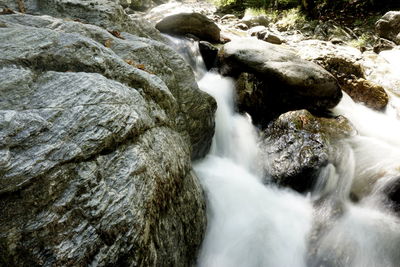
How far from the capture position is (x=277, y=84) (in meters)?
6.69

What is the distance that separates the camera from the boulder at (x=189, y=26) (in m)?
9.61

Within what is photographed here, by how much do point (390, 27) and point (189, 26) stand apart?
29.8 ft

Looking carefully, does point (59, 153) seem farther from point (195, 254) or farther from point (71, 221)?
point (195, 254)

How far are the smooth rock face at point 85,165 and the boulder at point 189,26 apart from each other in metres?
7.03

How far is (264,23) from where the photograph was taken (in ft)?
50.2

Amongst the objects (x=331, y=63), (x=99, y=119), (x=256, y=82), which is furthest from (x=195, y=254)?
(x=331, y=63)

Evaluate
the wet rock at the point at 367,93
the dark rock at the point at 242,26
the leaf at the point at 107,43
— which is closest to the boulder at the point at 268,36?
the dark rock at the point at 242,26

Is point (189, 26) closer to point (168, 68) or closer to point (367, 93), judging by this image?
point (168, 68)

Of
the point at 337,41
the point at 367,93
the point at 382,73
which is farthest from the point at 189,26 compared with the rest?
the point at 382,73

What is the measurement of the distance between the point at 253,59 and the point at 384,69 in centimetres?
525

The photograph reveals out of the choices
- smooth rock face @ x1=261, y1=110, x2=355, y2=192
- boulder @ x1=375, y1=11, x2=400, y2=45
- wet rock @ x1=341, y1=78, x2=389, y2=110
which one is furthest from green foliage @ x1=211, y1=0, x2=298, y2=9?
smooth rock face @ x1=261, y1=110, x2=355, y2=192

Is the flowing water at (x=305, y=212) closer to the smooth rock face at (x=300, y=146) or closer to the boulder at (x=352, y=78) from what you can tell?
the smooth rock face at (x=300, y=146)

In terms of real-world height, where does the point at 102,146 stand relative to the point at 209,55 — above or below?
above

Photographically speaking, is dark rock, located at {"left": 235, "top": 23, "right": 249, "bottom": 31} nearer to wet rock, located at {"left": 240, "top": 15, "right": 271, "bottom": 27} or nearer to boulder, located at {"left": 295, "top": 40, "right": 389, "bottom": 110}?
wet rock, located at {"left": 240, "top": 15, "right": 271, "bottom": 27}
